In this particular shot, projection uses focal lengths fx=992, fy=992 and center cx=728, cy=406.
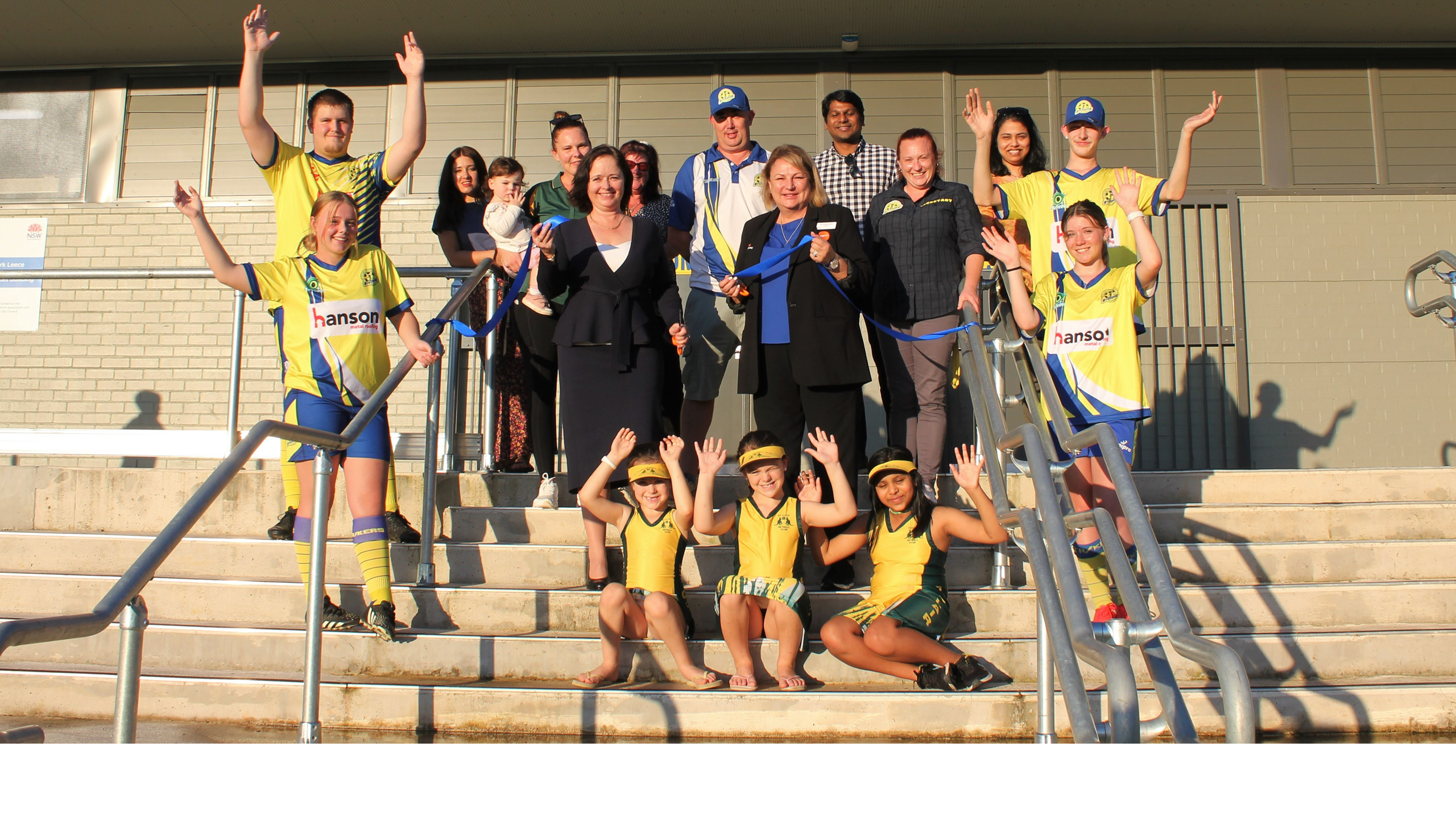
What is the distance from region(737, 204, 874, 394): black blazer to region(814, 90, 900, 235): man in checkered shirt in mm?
647

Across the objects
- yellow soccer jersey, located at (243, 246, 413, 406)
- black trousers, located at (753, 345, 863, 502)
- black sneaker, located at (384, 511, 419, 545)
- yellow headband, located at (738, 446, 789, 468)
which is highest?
yellow soccer jersey, located at (243, 246, 413, 406)

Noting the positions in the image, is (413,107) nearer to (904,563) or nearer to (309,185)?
(309,185)

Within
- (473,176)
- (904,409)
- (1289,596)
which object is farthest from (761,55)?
(1289,596)

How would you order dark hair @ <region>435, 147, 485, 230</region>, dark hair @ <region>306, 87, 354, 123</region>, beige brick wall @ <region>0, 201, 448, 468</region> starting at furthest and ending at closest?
beige brick wall @ <region>0, 201, 448, 468</region> < dark hair @ <region>435, 147, 485, 230</region> < dark hair @ <region>306, 87, 354, 123</region>

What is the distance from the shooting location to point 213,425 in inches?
304

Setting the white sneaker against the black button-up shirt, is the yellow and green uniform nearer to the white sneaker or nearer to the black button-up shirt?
the black button-up shirt

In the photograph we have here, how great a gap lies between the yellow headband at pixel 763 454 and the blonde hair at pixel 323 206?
5.62ft

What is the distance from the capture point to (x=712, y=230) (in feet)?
14.4

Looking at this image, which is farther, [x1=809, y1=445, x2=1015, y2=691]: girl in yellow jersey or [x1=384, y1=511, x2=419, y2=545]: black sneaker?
[x1=384, y1=511, x2=419, y2=545]: black sneaker

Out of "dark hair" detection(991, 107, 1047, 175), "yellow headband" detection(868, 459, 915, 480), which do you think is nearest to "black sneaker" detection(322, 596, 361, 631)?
"yellow headband" detection(868, 459, 915, 480)

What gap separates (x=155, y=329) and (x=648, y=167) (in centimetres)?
511

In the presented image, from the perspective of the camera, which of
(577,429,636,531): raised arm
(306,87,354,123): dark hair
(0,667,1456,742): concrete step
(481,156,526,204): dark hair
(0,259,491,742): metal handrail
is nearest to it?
(0,259,491,742): metal handrail

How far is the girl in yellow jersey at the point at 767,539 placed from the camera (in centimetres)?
337

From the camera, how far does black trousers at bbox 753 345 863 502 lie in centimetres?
393
